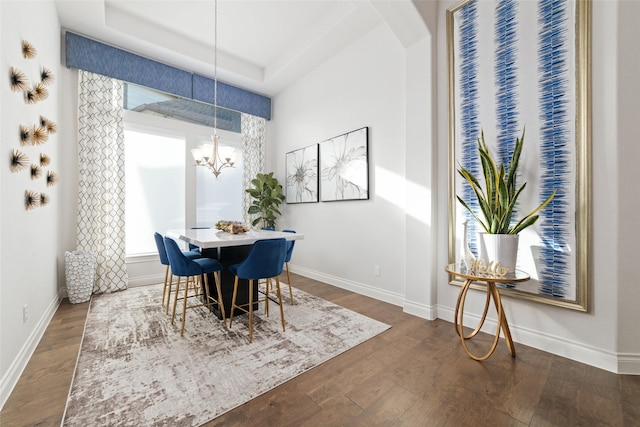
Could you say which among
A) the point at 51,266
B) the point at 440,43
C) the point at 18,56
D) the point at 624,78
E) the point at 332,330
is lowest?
the point at 332,330

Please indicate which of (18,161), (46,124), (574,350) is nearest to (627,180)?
(574,350)

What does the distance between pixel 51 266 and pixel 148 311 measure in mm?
1133

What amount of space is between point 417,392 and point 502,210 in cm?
144

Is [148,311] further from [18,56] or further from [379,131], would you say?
[379,131]

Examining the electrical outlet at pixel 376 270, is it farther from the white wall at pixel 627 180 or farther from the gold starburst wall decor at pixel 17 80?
the gold starburst wall decor at pixel 17 80

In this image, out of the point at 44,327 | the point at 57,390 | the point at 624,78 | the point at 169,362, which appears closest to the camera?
the point at 57,390

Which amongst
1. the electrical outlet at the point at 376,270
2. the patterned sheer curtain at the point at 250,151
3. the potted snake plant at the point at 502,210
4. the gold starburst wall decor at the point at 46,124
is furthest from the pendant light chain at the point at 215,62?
the potted snake plant at the point at 502,210

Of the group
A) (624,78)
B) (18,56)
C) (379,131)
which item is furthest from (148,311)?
(624,78)

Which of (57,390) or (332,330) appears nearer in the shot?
(57,390)

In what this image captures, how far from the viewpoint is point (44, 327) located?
2.44m

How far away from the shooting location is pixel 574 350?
197 centimetres

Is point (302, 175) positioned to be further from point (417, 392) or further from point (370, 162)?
point (417, 392)

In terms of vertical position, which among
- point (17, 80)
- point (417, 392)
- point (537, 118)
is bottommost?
point (417, 392)

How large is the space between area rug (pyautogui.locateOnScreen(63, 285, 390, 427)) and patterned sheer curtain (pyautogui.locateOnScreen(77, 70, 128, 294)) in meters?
0.73
